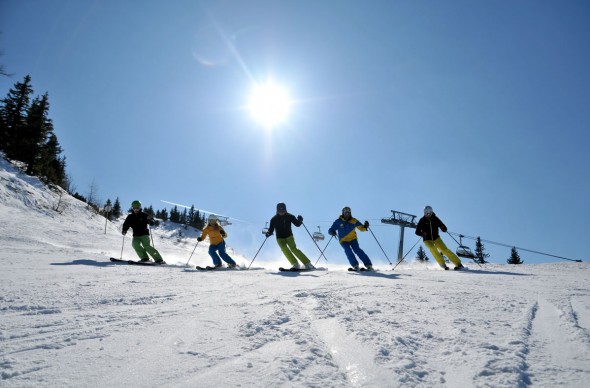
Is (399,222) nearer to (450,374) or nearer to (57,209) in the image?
(57,209)

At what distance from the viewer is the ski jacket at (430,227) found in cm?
1043

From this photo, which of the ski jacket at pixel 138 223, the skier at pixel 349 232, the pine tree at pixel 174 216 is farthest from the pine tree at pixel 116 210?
the skier at pixel 349 232

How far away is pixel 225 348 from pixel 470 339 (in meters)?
1.60

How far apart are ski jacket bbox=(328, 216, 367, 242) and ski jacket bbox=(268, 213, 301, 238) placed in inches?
50.1

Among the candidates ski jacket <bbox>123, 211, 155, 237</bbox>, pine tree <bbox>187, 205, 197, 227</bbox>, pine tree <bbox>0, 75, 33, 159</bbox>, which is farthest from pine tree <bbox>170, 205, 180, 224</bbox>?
ski jacket <bbox>123, 211, 155, 237</bbox>

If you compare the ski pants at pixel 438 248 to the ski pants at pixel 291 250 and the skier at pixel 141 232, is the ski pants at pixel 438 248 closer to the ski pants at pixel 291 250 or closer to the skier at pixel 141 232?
the ski pants at pixel 291 250

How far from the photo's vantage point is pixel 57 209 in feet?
67.2

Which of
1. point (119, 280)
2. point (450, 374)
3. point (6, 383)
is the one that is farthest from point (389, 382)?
point (119, 280)

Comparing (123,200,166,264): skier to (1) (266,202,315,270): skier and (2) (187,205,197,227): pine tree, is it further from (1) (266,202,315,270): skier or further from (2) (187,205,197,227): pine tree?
(2) (187,205,197,227): pine tree

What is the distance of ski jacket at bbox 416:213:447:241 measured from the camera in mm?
10430

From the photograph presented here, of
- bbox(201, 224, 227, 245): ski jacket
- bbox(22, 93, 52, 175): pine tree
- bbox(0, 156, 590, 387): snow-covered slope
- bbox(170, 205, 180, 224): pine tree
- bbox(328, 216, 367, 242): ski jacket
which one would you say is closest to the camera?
bbox(0, 156, 590, 387): snow-covered slope

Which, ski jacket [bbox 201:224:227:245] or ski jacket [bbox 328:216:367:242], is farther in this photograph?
ski jacket [bbox 201:224:227:245]

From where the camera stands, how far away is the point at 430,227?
1048cm

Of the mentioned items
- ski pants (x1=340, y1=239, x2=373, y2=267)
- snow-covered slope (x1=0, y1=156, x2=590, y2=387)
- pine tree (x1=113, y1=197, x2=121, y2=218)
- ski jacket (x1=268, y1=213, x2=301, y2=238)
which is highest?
pine tree (x1=113, y1=197, x2=121, y2=218)
